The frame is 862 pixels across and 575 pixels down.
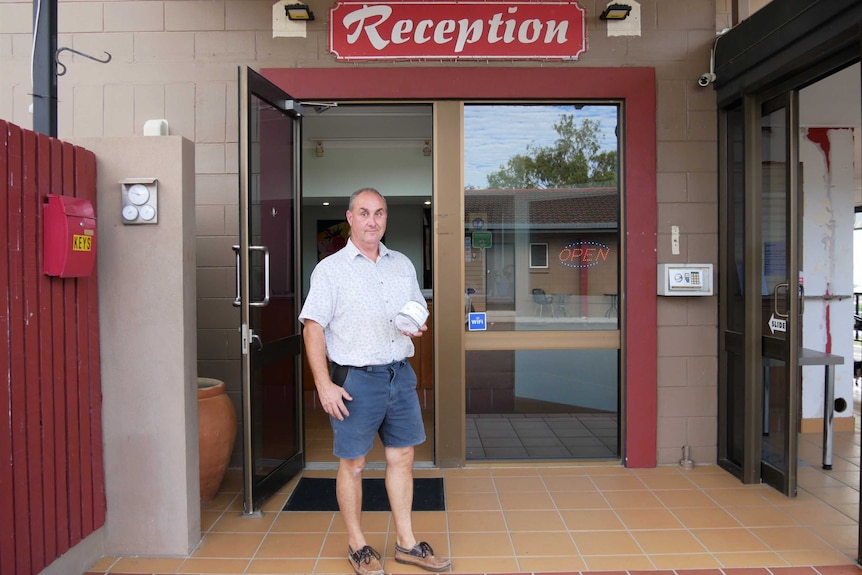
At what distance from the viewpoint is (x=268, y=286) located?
297cm

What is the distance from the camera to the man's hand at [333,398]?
235 cm

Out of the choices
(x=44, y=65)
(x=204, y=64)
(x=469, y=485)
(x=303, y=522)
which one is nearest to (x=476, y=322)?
(x=469, y=485)

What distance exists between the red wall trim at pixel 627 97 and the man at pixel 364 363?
1465mm

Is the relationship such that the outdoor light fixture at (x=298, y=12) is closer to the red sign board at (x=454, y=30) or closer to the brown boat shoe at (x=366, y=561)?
the red sign board at (x=454, y=30)

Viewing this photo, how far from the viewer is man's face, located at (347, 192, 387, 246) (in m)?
2.44

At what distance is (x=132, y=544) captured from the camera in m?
2.61

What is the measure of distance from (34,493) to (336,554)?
1.20 m

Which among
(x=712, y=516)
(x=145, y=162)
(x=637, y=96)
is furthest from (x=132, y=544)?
(x=637, y=96)

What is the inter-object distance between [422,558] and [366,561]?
9.1 inches

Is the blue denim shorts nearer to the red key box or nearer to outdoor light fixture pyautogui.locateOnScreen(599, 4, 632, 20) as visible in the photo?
the red key box

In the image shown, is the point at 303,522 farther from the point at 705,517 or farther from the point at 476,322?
the point at 705,517

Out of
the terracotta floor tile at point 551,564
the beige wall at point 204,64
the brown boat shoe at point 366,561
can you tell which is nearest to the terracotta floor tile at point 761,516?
the terracotta floor tile at point 551,564

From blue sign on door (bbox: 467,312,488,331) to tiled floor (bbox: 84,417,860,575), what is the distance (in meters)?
0.88

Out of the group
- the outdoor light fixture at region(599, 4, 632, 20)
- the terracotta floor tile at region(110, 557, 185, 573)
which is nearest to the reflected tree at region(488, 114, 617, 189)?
the outdoor light fixture at region(599, 4, 632, 20)
